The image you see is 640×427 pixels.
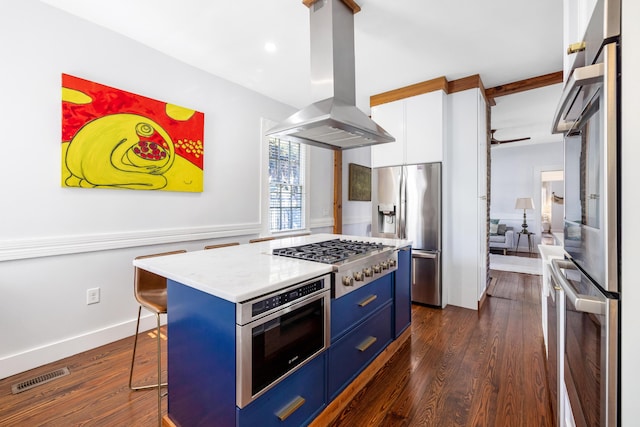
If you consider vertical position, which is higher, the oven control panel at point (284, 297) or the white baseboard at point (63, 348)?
the oven control panel at point (284, 297)

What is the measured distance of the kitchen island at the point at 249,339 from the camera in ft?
3.71

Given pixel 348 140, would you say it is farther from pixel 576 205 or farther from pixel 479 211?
pixel 479 211

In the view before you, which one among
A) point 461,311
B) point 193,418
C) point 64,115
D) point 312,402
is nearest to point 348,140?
point 312,402

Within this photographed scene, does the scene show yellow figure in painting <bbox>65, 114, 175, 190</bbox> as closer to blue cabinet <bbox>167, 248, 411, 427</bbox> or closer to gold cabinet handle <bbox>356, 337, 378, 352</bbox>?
blue cabinet <bbox>167, 248, 411, 427</bbox>

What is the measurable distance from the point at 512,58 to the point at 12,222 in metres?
4.53

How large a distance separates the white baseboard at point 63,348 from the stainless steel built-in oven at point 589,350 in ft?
10.1

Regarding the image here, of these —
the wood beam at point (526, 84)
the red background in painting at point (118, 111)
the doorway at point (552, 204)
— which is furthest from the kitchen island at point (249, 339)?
the doorway at point (552, 204)

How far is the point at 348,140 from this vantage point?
2398mm

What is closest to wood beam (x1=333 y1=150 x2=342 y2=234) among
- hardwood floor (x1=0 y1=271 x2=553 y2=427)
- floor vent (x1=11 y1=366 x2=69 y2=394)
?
hardwood floor (x1=0 y1=271 x2=553 y2=427)

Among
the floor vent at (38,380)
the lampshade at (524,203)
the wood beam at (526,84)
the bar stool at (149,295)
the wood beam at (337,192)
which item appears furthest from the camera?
the lampshade at (524,203)

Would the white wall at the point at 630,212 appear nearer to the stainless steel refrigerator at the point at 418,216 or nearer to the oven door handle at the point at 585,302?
the oven door handle at the point at 585,302

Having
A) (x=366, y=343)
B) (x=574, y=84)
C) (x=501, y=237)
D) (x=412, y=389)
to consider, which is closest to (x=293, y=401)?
(x=366, y=343)

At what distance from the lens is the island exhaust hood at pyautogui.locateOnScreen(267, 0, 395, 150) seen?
198 centimetres

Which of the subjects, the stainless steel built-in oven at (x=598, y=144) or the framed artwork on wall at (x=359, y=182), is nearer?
the stainless steel built-in oven at (x=598, y=144)
